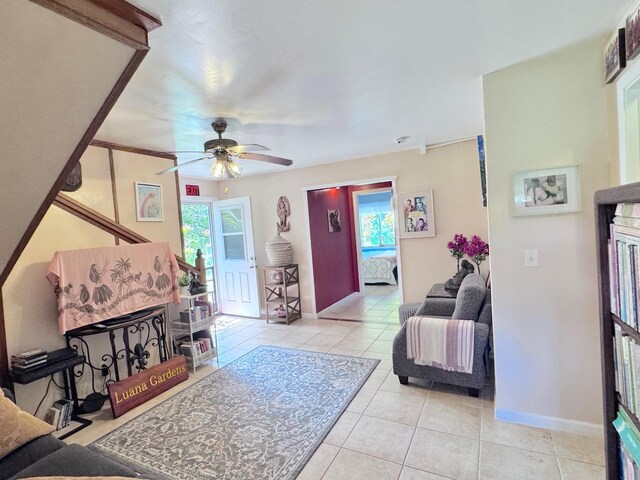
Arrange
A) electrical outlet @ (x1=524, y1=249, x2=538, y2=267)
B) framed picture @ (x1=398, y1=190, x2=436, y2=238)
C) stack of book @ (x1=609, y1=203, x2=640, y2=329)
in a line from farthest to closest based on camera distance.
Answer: framed picture @ (x1=398, y1=190, x2=436, y2=238) < electrical outlet @ (x1=524, y1=249, x2=538, y2=267) < stack of book @ (x1=609, y1=203, x2=640, y2=329)

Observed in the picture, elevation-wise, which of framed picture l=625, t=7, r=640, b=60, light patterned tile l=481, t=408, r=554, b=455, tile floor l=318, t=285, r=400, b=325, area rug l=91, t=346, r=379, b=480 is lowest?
light patterned tile l=481, t=408, r=554, b=455

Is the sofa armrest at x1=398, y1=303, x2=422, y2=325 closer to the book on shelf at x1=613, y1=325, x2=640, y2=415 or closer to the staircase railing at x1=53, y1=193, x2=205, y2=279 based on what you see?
the book on shelf at x1=613, y1=325, x2=640, y2=415

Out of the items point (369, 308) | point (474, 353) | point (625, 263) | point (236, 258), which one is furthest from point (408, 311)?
point (236, 258)

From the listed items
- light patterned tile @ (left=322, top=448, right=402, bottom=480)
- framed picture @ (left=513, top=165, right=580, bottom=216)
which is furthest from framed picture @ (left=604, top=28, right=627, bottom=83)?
light patterned tile @ (left=322, top=448, right=402, bottom=480)

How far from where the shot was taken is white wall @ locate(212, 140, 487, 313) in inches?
162

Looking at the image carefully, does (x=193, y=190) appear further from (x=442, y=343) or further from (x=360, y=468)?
(x=360, y=468)

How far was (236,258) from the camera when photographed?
18.2 feet

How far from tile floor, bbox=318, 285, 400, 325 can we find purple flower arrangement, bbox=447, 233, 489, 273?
4.60 ft

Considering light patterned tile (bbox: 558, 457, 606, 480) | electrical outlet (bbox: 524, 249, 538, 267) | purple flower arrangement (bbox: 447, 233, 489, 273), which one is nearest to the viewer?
light patterned tile (bbox: 558, 457, 606, 480)

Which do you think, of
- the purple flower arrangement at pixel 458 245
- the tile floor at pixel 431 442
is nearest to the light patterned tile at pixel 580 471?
the tile floor at pixel 431 442

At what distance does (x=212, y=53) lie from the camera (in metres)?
1.74

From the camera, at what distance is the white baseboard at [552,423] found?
6.84 feet

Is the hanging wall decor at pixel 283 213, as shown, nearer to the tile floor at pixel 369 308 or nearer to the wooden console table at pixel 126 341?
the tile floor at pixel 369 308

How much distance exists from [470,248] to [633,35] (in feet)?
8.35
